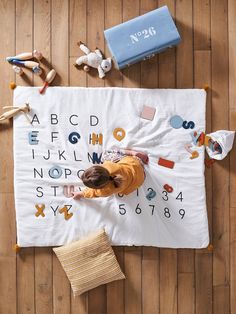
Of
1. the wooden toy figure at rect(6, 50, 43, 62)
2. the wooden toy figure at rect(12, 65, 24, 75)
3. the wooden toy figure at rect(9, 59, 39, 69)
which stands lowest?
the wooden toy figure at rect(12, 65, 24, 75)

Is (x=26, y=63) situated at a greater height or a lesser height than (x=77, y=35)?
lesser

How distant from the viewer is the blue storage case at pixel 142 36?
1708 mm

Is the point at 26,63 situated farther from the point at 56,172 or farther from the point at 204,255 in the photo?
the point at 204,255

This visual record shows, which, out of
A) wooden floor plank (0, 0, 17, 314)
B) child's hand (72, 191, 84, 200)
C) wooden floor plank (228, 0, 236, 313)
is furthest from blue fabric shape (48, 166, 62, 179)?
wooden floor plank (228, 0, 236, 313)

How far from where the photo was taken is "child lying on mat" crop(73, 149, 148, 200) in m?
1.46

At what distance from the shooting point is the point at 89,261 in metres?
1.81

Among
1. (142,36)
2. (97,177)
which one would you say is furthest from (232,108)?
(97,177)

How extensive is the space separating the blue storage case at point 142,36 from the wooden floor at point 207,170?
117 mm

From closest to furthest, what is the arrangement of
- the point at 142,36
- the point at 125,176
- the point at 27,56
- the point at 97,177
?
the point at 97,177 → the point at 125,176 → the point at 142,36 → the point at 27,56

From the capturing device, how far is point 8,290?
1.91 meters

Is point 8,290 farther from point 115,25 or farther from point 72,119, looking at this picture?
point 115,25

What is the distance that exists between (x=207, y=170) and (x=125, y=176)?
51 cm

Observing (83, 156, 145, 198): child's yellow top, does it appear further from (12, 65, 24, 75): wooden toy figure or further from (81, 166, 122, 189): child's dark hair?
(12, 65, 24, 75): wooden toy figure

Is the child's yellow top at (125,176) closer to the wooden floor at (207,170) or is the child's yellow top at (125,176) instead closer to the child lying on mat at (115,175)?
the child lying on mat at (115,175)
